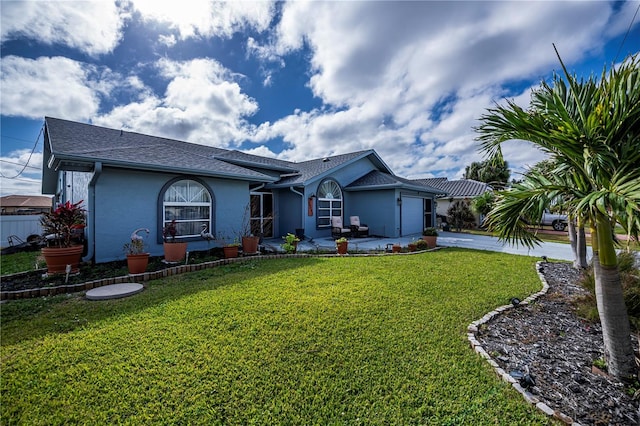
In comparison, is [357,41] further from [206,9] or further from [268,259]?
[268,259]

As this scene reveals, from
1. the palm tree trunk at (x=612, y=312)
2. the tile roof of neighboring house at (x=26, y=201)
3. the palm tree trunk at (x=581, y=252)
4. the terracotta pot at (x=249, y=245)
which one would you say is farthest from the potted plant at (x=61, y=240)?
the tile roof of neighboring house at (x=26, y=201)

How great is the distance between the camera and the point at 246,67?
12414 millimetres

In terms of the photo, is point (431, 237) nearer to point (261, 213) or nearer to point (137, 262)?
point (261, 213)

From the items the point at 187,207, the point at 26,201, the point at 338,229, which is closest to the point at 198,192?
the point at 187,207

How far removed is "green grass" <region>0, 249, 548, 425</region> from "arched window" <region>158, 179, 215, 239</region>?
424 centimetres

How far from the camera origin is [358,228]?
1487cm

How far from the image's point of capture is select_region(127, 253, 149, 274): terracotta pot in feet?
22.1

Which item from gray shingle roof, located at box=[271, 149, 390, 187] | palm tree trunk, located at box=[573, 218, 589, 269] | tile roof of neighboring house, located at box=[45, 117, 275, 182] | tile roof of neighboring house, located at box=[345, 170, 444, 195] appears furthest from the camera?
tile roof of neighboring house, located at box=[345, 170, 444, 195]

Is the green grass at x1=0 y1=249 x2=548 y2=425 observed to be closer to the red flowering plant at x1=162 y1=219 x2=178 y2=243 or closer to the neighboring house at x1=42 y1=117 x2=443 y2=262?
the red flowering plant at x1=162 y1=219 x2=178 y2=243

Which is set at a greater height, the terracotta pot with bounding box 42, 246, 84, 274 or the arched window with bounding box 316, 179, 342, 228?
the arched window with bounding box 316, 179, 342, 228

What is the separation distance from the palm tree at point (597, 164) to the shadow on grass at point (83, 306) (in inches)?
230

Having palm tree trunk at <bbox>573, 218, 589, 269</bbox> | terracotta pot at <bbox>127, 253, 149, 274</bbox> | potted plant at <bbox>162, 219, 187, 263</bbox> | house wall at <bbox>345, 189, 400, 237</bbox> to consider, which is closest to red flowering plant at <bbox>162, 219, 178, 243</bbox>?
potted plant at <bbox>162, 219, 187, 263</bbox>

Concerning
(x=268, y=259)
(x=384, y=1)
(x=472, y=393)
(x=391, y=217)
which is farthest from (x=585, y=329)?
(x=391, y=217)

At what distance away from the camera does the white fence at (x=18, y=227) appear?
13902 mm
